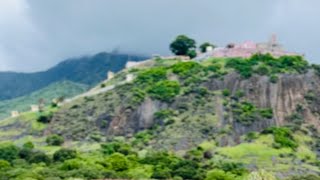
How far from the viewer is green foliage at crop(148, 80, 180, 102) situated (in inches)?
5194

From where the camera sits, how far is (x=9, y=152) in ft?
369

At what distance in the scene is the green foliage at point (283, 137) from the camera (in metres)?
116

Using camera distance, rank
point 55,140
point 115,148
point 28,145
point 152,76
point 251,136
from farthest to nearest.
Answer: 1. point 152,76
2. point 55,140
3. point 251,136
4. point 28,145
5. point 115,148

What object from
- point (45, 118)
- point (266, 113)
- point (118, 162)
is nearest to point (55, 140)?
point (45, 118)

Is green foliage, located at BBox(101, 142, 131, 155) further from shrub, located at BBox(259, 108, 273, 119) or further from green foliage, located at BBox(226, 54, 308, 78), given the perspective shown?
green foliage, located at BBox(226, 54, 308, 78)

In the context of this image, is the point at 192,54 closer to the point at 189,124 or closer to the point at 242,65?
the point at 242,65

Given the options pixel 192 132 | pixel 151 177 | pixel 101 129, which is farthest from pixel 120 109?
pixel 151 177

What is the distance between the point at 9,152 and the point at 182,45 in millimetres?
52458

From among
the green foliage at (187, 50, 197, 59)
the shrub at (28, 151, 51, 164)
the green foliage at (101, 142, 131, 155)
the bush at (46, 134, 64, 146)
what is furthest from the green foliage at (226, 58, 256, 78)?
the shrub at (28, 151, 51, 164)

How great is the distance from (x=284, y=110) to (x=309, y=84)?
747cm

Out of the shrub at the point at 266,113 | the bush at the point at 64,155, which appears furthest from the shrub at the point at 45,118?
the shrub at the point at 266,113

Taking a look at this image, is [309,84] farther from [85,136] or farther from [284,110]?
[85,136]

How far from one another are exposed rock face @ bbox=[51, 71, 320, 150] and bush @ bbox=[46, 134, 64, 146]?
3155mm

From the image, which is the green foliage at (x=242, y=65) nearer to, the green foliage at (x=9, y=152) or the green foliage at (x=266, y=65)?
the green foliage at (x=266, y=65)
